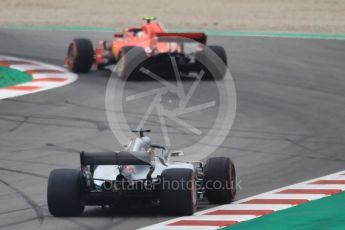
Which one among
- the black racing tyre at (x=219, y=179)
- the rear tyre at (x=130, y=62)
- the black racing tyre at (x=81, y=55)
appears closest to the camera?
the black racing tyre at (x=219, y=179)

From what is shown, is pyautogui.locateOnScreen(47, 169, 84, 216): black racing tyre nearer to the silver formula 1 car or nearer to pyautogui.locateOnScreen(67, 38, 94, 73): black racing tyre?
the silver formula 1 car

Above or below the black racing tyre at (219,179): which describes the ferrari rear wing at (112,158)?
above

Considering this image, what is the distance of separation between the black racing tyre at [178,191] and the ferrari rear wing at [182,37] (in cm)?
1437

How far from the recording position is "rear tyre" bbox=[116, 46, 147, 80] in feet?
90.1

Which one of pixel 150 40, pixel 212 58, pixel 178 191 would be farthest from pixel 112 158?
pixel 212 58

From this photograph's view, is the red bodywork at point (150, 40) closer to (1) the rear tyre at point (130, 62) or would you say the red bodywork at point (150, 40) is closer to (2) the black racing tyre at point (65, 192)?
(1) the rear tyre at point (130, 62)

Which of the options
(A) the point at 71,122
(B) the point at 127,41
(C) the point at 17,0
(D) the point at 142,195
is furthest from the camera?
(C) the point at 17,0

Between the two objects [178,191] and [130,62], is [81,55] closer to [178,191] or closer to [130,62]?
[130,62]

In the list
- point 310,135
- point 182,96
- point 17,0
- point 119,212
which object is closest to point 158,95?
point 182,96

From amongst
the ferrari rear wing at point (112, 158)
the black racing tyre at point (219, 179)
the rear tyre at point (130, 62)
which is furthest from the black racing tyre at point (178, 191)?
the rear tyre at point (130, 62)

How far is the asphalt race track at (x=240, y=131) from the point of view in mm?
14219

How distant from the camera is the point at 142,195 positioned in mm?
13008

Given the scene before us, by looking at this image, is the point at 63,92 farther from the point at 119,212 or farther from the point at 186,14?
the point at 186,14

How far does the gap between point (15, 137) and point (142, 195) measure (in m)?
7.82
